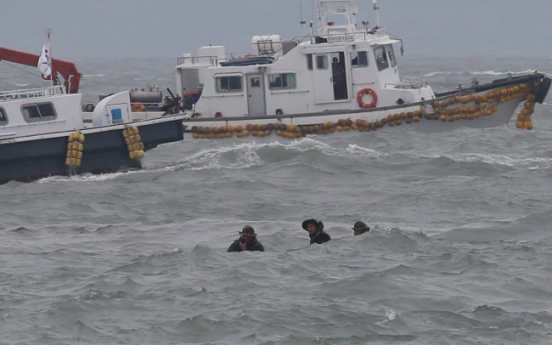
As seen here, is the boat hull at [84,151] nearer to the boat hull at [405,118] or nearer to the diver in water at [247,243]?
the boat hull at [405,118]

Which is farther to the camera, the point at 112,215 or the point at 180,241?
the point at 112,215

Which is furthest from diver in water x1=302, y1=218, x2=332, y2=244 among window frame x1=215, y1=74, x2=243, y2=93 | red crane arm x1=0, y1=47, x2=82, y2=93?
window frame x1=215, y1=74, x2=243, y2=93

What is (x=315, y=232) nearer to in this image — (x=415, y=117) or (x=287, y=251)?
(x=287, y=251)

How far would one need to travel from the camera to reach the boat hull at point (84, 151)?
26.8 m

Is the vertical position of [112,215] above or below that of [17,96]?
below

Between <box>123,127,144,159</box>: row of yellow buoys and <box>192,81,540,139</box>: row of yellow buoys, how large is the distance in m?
5.46

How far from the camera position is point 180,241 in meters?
20.4

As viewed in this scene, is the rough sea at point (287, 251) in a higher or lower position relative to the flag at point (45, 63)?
lower

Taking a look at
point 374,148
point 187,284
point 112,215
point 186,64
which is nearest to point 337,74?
point 374,148

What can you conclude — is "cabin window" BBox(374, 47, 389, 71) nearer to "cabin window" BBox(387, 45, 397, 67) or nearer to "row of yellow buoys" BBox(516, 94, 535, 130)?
"cabin window" BBox(387, 45, 397, 67)

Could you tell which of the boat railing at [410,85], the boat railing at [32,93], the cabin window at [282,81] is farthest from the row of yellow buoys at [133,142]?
the boat railing at [410,85]

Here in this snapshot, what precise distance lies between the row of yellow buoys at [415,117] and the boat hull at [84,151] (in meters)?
4.74

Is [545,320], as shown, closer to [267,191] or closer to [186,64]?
[267,191]

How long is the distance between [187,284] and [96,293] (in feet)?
A: 4.24
